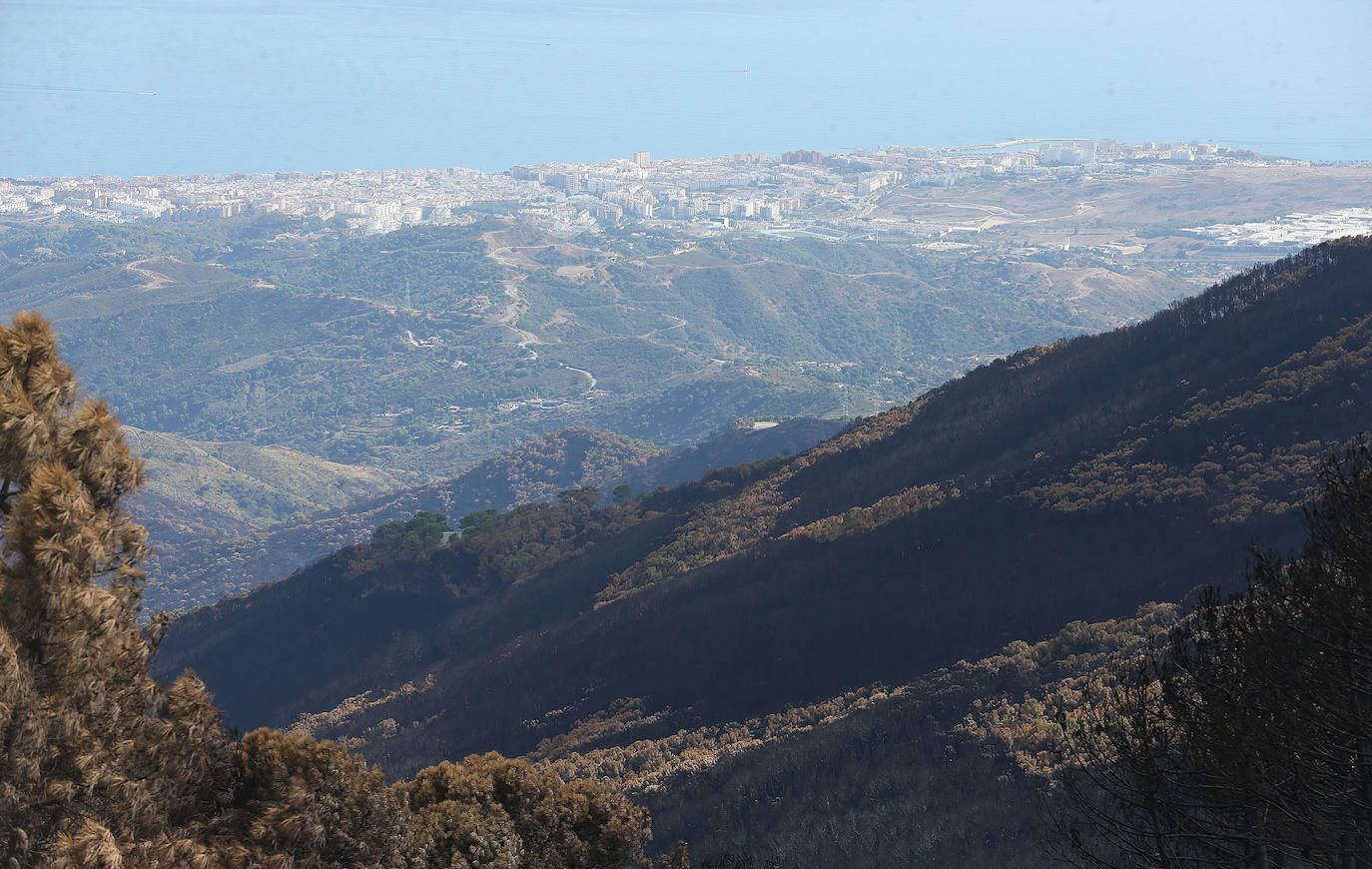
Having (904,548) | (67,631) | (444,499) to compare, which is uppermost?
(67,631)

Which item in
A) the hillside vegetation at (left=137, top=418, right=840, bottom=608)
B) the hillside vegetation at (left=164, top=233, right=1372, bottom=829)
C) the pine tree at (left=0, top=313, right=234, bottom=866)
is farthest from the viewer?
the hillside vegetation at (left=137, top=418, right=840, bottom=608)

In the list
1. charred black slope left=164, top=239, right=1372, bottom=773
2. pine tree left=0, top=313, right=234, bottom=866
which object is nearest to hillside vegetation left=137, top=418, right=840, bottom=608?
charred black slope left=164, top=239, right=1372, bottom=773

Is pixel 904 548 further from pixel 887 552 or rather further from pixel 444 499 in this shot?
pixel 444 499

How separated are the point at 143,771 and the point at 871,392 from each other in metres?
163

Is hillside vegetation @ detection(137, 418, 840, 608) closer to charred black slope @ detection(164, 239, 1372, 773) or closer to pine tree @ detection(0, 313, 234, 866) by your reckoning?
charred black slope @ detection(164, 239, 1372, 773)

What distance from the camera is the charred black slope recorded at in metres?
35.2

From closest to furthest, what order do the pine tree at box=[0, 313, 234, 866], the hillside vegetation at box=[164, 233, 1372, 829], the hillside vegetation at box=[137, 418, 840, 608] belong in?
1. the pine tree at box=[0, 313, 234, 866]
2. the hillside vegetation at box=[164, 233, 1372, 829]
3. the hillside vegetation at box=[137, 418, 840, 608]

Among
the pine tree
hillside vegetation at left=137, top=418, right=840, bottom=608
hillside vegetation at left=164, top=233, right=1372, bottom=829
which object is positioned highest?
the pine tree

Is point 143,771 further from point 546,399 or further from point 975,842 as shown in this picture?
point 546,399

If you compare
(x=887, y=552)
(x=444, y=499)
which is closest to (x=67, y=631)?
(x=887, y=552)

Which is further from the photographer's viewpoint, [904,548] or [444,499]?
[444,499]

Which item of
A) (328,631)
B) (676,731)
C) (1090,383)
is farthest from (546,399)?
(676,731)

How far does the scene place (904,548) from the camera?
41.2m

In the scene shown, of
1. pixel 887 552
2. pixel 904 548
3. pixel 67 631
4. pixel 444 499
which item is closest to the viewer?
pixel 67 631
